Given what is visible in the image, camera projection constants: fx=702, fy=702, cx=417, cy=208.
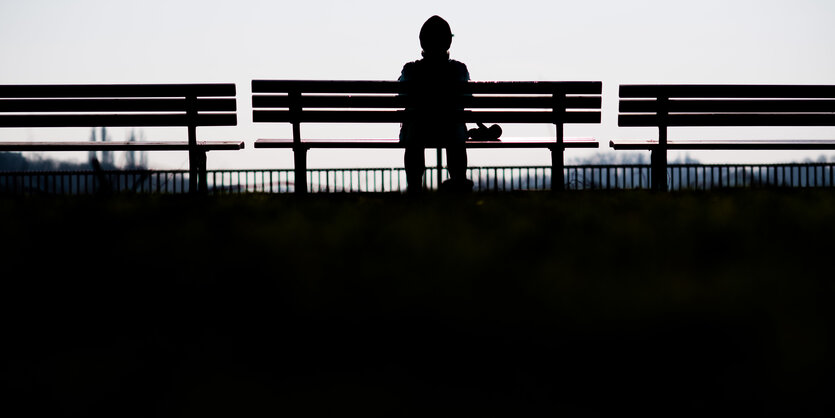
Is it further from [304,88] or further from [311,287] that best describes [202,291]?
[304,88]

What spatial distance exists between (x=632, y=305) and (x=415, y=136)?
474 centimetres

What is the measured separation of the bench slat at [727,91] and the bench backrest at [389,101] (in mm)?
499

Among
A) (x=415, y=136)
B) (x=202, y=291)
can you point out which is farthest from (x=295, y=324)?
(x=415, y=136)

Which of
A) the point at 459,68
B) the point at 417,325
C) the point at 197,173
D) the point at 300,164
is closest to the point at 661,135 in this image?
the point at 459,68

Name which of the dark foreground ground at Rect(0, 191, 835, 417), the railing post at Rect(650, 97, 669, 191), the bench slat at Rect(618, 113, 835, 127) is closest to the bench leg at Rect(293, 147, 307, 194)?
the bench slat at Rect(618, 113, 835, 127)

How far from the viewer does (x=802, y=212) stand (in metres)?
3.03

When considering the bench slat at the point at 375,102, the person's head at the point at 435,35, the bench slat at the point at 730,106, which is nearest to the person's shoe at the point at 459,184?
the bench slat at the point at 375,102

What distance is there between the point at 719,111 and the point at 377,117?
3371 millimetres

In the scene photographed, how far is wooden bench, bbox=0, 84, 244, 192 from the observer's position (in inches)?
251

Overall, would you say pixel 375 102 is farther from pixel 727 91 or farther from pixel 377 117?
pixel 727 91

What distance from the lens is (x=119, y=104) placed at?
645cm

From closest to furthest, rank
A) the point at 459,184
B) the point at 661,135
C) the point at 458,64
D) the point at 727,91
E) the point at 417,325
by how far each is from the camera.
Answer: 1. the point at 417,325
2. the point at 459,184
3. the point at 458,64
4. the point at 661,135
5. the point at 727,91

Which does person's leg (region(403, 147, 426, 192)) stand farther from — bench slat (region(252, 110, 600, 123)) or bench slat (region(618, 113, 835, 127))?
bench slat (region(618, 113, 835, 127))

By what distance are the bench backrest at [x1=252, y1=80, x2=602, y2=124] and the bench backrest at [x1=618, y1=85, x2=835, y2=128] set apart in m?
0.55
